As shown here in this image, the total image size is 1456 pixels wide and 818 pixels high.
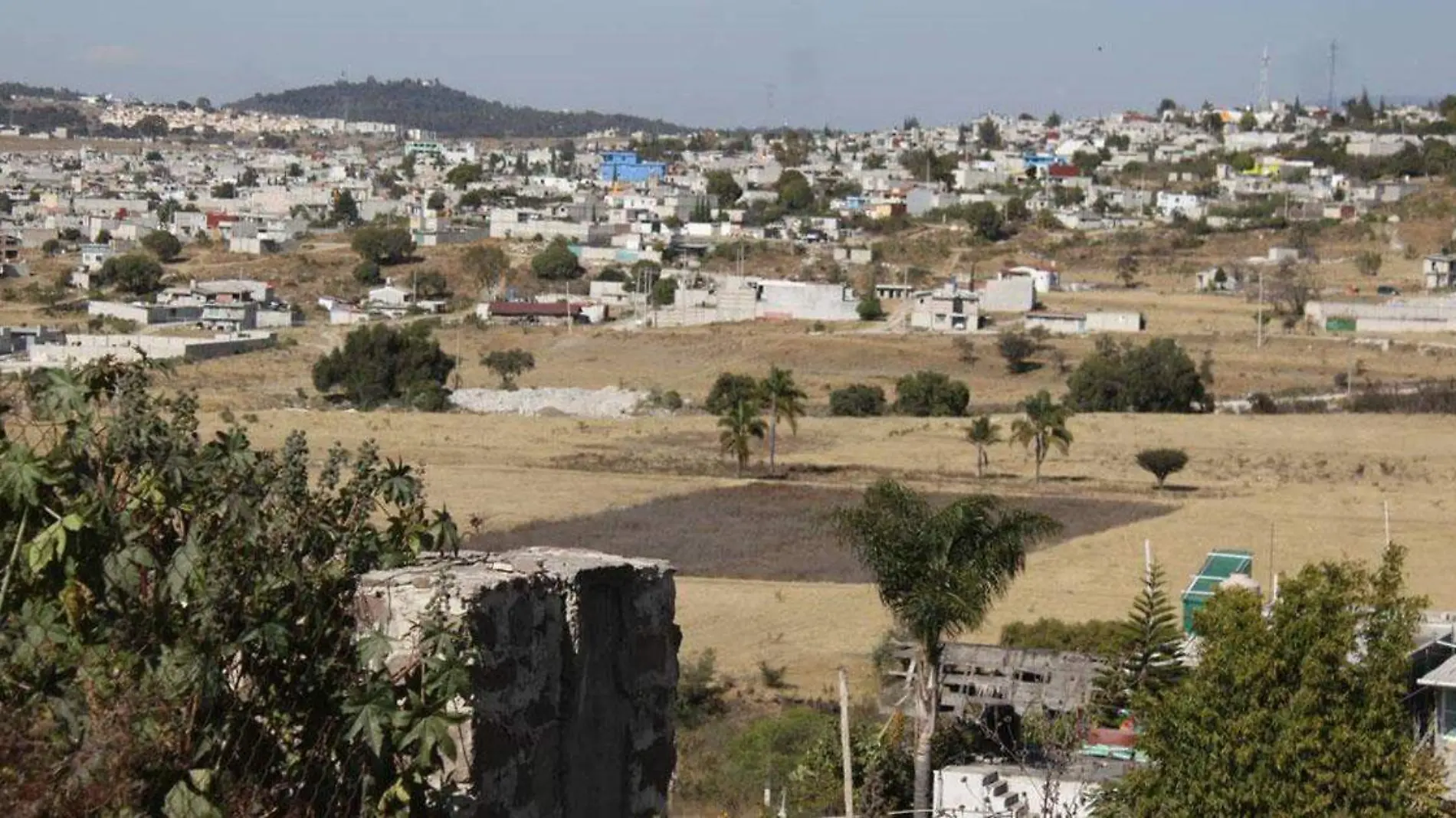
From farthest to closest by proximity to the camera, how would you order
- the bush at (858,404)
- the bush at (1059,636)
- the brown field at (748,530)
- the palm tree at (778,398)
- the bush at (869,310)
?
the bush at (869,310)
the bush at (858,404)
the palm tree at (778,398)
the brown field at (748,530)
the bush at (1059,636)

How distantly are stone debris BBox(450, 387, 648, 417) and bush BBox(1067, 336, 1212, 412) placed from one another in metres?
9.99

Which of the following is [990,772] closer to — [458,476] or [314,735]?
[314,735]

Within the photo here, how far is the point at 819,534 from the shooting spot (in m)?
31.4

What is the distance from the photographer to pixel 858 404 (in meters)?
49.6

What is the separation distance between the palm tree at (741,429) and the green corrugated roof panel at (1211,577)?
19088 mm

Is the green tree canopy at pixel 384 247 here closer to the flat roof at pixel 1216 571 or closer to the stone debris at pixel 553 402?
the stone debris at pixel 553 402

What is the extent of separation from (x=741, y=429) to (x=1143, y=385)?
42.9 ft

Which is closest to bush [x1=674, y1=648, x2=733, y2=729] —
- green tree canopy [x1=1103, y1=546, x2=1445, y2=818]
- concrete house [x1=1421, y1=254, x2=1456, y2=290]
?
green tree canopy [x1=1103, y1=546, x2=1445, y2=818]

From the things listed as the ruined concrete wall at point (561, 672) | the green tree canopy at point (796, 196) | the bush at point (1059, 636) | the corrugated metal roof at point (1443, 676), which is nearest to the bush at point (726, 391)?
the bush at point (1059, 636)

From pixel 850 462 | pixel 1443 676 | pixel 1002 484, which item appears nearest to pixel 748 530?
pixel 1002 484

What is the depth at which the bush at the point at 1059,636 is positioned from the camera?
20203 millimetres

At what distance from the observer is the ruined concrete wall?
6.10 m

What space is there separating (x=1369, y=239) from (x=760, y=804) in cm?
7381

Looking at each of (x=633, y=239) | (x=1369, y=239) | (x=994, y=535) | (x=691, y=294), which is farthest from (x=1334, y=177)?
(x=994, y=535)
